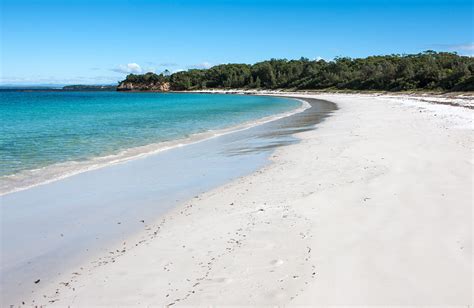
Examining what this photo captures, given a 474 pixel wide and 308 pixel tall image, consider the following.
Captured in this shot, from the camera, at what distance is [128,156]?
50.9ft

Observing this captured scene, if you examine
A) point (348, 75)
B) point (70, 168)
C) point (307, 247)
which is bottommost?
point (70, 168)

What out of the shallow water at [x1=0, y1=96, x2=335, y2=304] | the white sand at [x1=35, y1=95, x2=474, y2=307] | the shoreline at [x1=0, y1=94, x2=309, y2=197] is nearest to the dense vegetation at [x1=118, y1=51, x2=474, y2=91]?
the shoreline at [x1=0, y1=94, x2=309, y2=197]

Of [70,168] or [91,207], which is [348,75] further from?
[91,207]

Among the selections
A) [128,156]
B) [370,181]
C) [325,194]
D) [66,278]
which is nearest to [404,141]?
[370,181]

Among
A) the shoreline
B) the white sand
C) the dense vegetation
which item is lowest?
the shoreline

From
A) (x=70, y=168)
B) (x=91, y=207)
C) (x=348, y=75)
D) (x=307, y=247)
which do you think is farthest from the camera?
(x=348, y=75)

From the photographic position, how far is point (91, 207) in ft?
28.6

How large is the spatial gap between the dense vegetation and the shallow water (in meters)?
54.7

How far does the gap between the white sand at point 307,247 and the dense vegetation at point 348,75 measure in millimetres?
55903

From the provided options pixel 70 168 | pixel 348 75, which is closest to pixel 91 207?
pixel 70 168

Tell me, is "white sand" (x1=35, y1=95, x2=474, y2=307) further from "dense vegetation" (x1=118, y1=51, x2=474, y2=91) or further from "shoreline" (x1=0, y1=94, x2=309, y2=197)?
"dense vegetation" (x1=118, y1=51, x2=474, y2=91)

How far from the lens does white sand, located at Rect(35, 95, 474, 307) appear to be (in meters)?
4.59

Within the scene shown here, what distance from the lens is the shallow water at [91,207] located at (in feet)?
19.4

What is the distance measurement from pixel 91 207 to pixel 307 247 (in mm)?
5063
